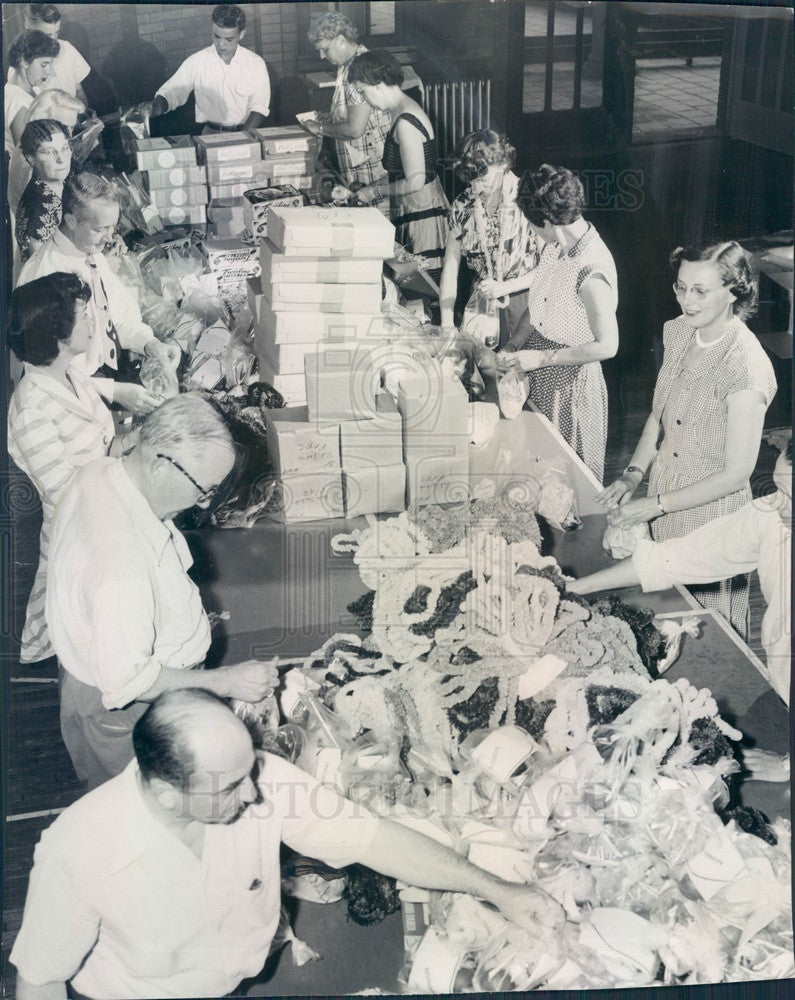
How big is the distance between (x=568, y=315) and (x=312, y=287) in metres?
0.58

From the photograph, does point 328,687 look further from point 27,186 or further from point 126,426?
point 27,186

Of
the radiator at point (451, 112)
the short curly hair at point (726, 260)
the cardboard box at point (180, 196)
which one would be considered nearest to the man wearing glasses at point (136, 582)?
the cardboard box at point (180, 196)

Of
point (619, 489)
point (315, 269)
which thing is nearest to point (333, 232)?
point (315, 269)

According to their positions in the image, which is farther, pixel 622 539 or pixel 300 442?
pixel 622 539

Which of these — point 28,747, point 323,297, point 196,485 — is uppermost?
point 323,297

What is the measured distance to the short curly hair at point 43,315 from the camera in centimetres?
287

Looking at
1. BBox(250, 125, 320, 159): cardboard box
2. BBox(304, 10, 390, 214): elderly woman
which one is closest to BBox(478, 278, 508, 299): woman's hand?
BBox(304, 10, 390, 214): elderly woman

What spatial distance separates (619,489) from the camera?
9.76 ft

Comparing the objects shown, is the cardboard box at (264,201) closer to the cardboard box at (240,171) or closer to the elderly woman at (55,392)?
the cardboard box at (240,171)

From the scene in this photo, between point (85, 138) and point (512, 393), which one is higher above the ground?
point (85, 138)

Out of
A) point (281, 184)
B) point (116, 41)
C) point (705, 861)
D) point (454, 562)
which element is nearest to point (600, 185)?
point (281, 184)

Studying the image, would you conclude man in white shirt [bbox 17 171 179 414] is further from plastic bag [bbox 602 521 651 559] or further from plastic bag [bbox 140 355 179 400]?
plastic bag [bbox 602 521 651 559]

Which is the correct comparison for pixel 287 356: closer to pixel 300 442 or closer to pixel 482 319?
pixel 300 442

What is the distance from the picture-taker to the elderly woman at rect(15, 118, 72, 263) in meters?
2.84
